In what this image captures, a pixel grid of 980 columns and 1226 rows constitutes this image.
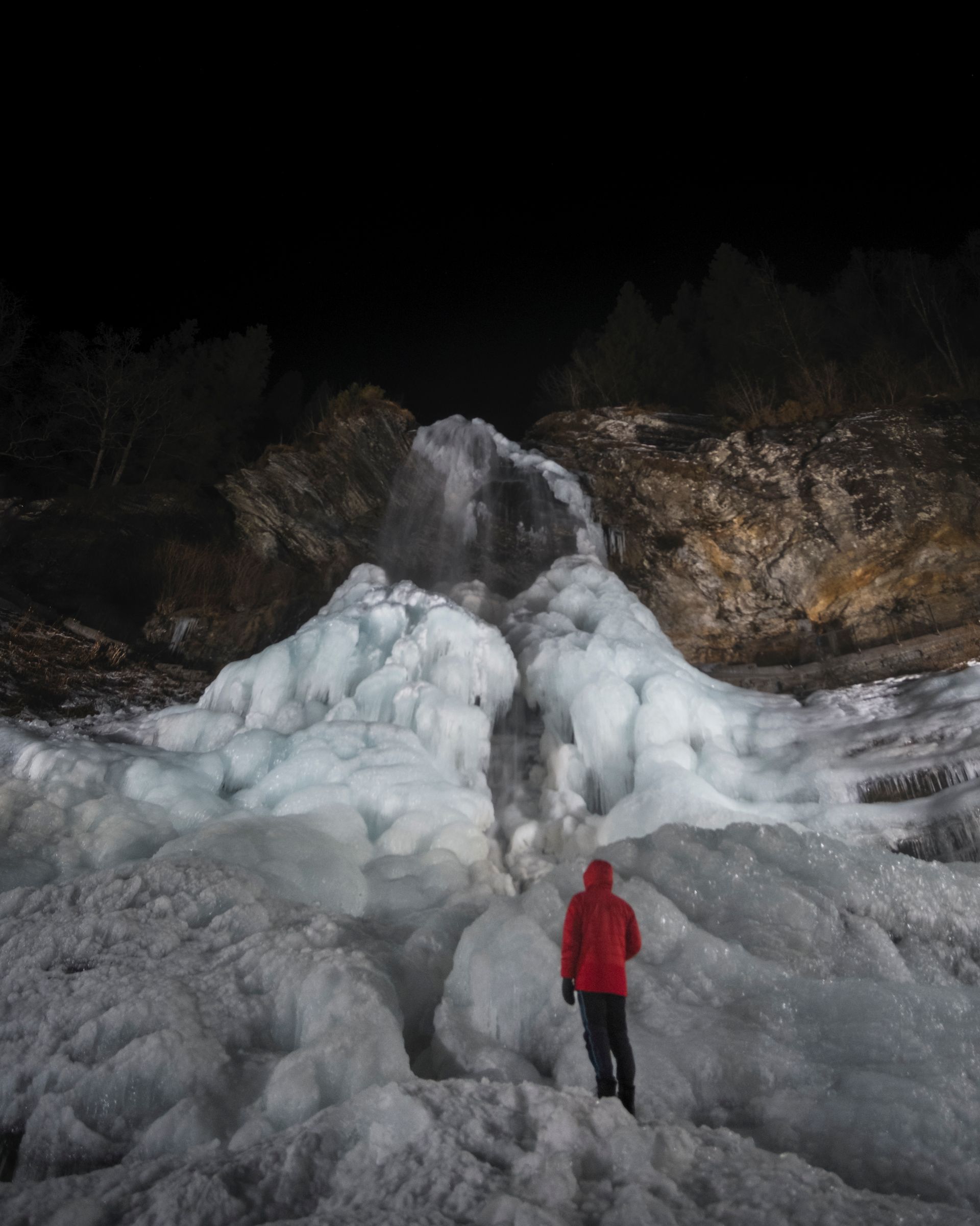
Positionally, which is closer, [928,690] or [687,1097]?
[687,1097]

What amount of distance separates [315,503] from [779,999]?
1194 centimetres

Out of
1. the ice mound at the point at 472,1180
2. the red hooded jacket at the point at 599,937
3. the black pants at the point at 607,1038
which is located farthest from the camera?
the red hooded jacket at the point at 599,937

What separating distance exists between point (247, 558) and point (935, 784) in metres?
11.3

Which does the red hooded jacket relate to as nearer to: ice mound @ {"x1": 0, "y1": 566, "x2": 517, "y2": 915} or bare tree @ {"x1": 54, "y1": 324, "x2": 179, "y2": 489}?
ice mound @ {"x1": 0, "y1": 566, "x2": 517, "y2": 915}

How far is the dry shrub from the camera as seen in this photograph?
1236cm

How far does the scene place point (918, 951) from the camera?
4695 mm

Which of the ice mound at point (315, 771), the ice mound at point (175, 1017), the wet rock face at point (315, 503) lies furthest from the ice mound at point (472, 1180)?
the wet rock face at point (315, 503)

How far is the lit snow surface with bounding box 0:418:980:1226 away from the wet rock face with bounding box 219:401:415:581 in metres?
4.18

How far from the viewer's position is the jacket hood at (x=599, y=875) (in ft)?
11.4

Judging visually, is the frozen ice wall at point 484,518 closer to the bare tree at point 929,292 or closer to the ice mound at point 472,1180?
the ice mound at point 472,1180

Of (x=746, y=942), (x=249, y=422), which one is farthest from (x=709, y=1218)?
(x=249, y=422)

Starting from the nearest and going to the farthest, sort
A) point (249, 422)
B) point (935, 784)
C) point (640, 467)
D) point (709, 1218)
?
point (709, 1218) → point (935, 784) → point (640, 467) → point (249, 422)

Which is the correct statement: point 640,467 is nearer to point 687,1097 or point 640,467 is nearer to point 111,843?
point 111,843

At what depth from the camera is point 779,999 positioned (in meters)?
3.84
